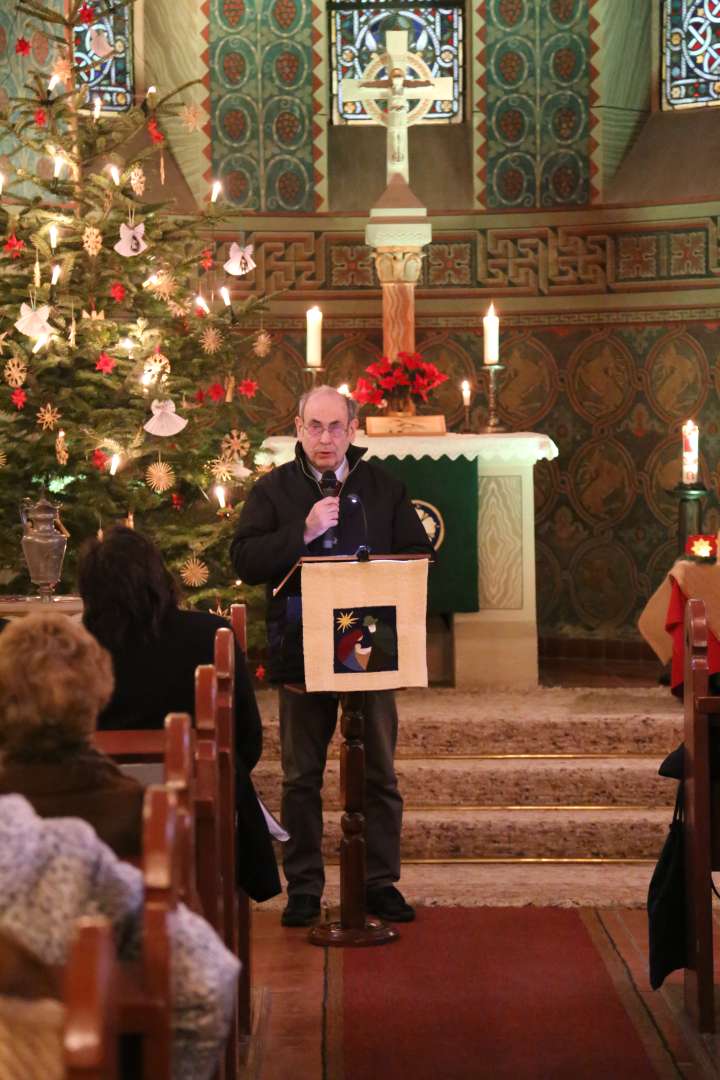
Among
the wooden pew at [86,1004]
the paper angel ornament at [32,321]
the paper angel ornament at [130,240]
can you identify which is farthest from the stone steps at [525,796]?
the wooden pew at [86,1004]

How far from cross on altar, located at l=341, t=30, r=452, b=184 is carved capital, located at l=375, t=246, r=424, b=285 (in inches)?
15.8

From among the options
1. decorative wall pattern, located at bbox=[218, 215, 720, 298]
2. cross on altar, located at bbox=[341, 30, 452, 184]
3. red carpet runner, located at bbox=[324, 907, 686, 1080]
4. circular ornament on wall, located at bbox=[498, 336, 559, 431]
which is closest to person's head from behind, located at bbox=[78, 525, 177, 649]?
red carpet runner, located at bbox=[324, 907, 686, 1080]

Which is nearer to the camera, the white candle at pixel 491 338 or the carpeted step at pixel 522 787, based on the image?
the carpeted step at pixel 522 787

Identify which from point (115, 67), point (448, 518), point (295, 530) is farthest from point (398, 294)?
point (295, 530)

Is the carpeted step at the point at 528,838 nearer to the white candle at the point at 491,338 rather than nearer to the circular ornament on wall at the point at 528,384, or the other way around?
the white candle at the point at 491,338

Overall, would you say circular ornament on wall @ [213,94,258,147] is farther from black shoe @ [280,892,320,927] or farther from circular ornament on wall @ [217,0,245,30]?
black shoe @ [280,892,320,927]

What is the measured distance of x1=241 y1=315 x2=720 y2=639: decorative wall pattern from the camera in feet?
30.7

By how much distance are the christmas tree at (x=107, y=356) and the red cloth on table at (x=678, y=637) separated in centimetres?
174

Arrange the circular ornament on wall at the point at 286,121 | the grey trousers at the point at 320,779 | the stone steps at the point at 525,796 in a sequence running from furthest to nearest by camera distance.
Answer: the circular ornament on wall at the point at 286,121 < the stone steps at the point at 525,796 < the grey trousers at the point at 320,779

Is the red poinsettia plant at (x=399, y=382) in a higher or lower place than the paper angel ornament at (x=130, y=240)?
lower

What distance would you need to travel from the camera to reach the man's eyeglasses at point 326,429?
491 centimetres

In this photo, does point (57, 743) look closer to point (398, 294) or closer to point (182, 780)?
point (182, 780)

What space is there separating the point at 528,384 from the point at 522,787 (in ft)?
11.8

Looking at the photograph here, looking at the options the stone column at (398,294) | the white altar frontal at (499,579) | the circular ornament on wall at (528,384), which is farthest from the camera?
the circular ornament on wall at (528,384)
